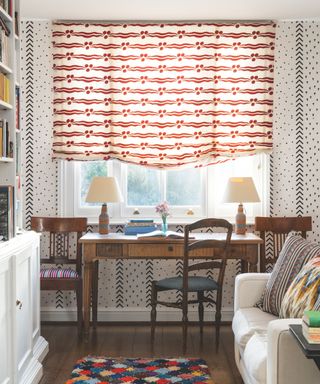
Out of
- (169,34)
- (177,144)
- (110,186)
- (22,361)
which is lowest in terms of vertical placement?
(22,361)

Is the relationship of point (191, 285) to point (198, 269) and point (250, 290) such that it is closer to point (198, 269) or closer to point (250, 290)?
point (198, 269)

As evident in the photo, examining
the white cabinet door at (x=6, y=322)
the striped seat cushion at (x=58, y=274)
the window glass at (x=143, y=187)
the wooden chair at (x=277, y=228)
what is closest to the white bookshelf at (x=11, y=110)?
the white cabinet door at (x=6, y=322)

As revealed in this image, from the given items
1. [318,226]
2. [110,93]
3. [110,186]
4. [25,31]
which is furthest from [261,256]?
[25,31]

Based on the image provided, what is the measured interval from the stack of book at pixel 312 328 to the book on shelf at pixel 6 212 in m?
1.75

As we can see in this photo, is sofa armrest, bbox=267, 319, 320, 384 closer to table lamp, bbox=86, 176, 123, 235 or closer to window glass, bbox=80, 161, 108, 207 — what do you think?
table lamp, bbox=86, 176, 123, 235

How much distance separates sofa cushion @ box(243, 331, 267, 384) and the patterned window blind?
7.60ft

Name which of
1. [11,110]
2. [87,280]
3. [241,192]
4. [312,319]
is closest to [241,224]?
[241,192]

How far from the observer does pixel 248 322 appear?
3314 millimetres

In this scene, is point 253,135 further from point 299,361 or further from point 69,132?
point 299,361

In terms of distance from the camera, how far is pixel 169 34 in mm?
5059

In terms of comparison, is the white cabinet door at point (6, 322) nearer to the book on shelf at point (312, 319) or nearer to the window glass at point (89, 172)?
the book on shelf at point (312, 319)

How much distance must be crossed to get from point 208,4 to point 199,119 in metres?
0.94

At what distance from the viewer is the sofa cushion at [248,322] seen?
3.17m

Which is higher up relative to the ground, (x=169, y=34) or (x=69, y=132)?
(x=169, y=34)
